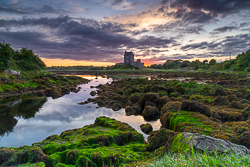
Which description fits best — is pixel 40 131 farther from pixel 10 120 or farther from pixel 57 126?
pixel 10 120

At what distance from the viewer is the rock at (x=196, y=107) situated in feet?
27.4

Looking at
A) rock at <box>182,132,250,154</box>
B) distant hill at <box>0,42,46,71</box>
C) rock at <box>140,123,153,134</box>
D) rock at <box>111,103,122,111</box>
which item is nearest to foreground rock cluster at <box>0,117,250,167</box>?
rock at <box>182,132,250,154</box>

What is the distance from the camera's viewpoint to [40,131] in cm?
1079

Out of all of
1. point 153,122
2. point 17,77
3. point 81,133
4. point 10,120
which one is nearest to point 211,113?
point 153,122

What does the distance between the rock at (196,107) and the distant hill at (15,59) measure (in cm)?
3710

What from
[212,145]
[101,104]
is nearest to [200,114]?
[212,145]

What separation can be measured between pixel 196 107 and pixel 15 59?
154ft

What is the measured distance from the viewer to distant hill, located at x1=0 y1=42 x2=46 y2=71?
30484 millimetres

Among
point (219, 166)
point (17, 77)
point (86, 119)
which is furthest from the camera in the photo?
point (17, 77)

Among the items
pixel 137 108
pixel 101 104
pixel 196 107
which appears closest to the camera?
pixel 196 107

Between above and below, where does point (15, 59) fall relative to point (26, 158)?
above

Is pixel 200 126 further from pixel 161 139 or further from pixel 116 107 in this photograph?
pixel 116 107

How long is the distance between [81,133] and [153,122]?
6.62m

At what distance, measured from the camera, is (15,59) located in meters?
37.9
